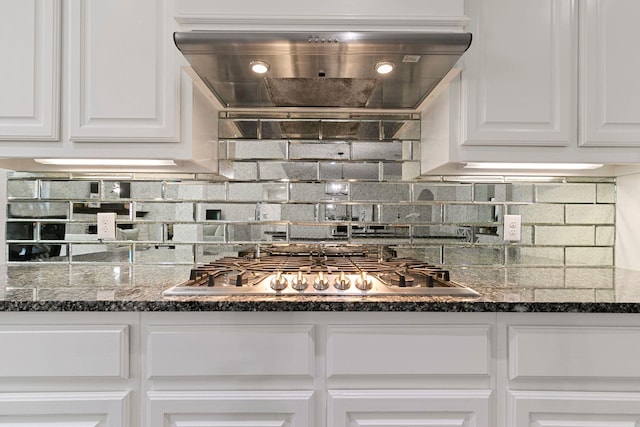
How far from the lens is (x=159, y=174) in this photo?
166 centimetres

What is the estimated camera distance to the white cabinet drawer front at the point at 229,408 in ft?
3.30

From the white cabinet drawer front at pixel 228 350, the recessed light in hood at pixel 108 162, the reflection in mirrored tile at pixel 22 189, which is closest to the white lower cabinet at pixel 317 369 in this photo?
the white cabinet drawer front at pixel 228 350

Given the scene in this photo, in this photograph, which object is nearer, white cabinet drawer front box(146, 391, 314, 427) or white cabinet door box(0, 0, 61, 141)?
white cabinet drawer front box(146, 391, 314, 427)

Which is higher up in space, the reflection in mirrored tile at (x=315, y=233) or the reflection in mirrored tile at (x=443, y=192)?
the reflection in mirrored tile at (x=443, y=192)

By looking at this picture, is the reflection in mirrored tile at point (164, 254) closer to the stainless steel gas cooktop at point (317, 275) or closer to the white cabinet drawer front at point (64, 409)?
the stainless steel gas cooktop at point (317, 275)

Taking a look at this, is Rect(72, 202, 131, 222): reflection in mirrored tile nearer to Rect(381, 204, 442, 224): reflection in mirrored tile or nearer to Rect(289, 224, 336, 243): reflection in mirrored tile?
Rect(289, 224, 336, 243): reflection in mirrored tile

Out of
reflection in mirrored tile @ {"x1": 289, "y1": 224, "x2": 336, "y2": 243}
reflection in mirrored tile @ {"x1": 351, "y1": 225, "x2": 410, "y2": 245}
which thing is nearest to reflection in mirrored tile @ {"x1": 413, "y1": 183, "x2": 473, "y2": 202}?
reflection in mirrored tile @ {"x1": 351, "y1": 225, "x2": 410, "y2": 245}

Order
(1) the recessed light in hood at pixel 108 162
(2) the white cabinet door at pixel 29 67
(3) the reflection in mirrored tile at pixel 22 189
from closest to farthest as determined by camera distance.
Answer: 1. (2) the white cabinet door at pixel 29 67
2. (1) the recessed light in hood at pixel 108 162
3. (3) the reflection in mirrored tile at pixel 22 189

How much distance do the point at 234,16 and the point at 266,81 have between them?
0.24 metres

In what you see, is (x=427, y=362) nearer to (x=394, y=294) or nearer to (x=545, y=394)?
(x=394, y=294)

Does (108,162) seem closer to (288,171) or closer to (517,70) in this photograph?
(288,171)

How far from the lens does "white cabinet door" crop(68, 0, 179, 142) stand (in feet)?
4.06

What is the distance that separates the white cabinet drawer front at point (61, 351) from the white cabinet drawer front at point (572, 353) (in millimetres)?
1133

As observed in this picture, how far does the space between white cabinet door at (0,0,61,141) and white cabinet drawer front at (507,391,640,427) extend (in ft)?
5.77
